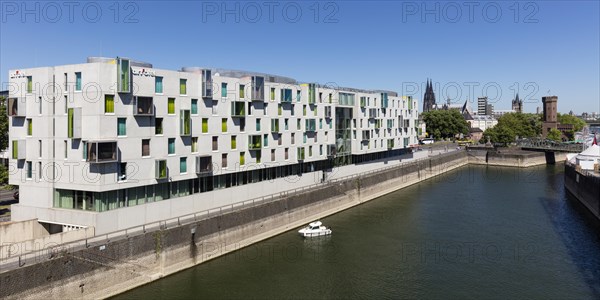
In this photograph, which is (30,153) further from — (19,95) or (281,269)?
(281,269)

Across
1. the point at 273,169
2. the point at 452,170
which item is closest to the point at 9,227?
the point at 273,169

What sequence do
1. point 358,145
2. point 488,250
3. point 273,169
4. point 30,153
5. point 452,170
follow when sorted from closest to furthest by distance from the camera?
point 30,153 < point 488,250 < point 273,169 < point 358,145 < point 452,170

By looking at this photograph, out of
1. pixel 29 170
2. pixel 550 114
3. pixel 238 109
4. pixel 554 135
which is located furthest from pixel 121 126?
pixel 550 114

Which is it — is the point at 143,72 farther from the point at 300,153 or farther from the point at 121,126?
the point at 300,153

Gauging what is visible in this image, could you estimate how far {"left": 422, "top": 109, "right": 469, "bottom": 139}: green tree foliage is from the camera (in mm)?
188125

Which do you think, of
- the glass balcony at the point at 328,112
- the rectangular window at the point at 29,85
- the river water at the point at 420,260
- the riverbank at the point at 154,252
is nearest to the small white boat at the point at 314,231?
the river water at the point at 420,260

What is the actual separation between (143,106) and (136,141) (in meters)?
3.47

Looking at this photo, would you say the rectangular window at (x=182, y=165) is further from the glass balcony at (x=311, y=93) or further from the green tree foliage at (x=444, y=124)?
the green tree foliage at (x=444, y=124)

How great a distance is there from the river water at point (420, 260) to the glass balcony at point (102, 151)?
11.7 metres

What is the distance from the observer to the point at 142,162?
4269cm

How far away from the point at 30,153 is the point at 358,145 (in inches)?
2166

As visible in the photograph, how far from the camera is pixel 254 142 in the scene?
2237 inches

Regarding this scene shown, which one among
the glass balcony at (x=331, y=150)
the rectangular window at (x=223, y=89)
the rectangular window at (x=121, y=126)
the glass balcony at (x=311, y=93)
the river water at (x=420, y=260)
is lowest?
the river water at (x=420, y=260)

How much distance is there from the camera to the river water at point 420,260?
37406 millimetres
